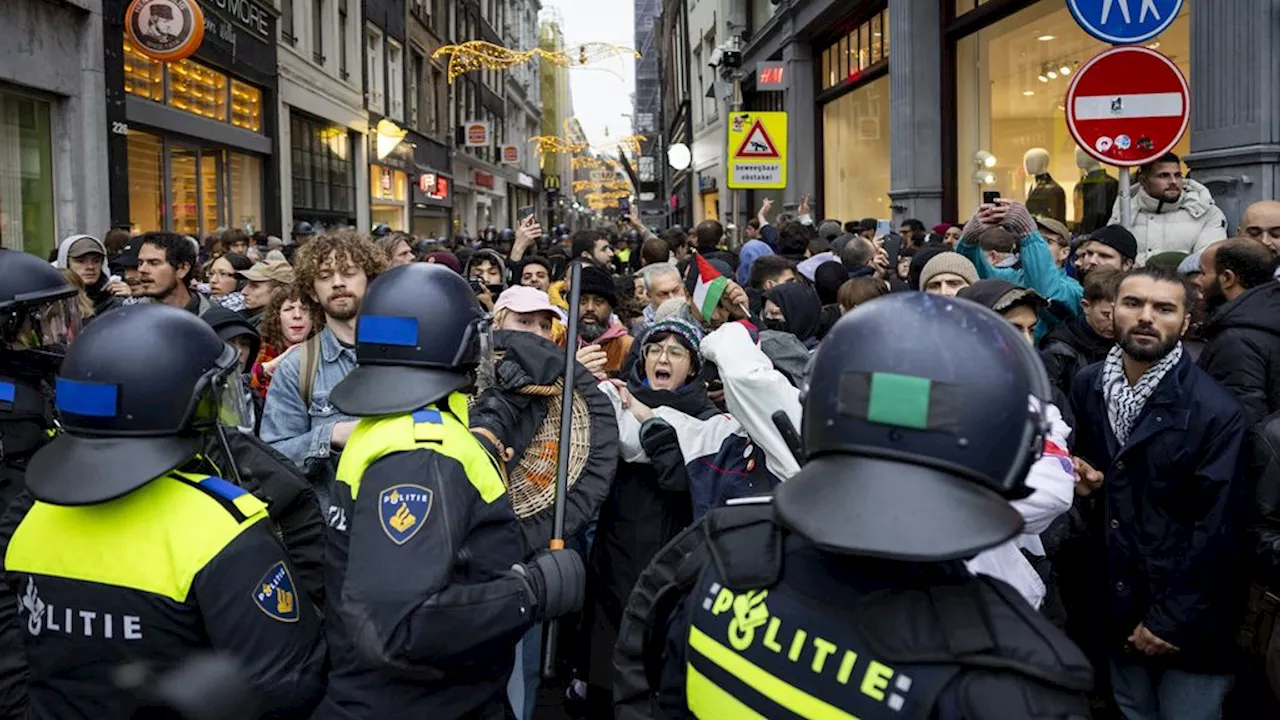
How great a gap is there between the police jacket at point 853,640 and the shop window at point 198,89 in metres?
16.3

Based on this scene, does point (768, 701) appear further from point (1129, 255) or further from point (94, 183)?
point (94, 183)

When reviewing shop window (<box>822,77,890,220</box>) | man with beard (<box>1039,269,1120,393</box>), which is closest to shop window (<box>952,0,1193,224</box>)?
shop window (<box>822,77,890,220</box>)

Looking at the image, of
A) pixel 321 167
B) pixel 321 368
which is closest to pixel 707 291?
pixel 321 368

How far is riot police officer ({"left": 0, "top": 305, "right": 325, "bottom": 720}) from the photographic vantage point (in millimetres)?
2201

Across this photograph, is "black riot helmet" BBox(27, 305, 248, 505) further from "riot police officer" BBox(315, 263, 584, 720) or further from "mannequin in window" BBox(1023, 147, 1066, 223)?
"mannequin in window" BBox(1023, 147, 1066, 223)

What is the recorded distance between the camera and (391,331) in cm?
258

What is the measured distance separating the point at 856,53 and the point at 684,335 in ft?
Result: 47.5

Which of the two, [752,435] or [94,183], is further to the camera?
[94,183]

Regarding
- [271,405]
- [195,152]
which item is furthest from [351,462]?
[195,152]

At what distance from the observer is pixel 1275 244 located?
516 centimetres

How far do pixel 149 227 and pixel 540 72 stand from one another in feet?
205

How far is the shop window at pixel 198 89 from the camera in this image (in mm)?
16062

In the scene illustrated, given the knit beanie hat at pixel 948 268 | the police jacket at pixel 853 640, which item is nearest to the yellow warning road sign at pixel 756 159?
the knit beanie hat at pixel 948 268

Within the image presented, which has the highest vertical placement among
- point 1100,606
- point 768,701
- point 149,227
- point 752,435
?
point 149,227
